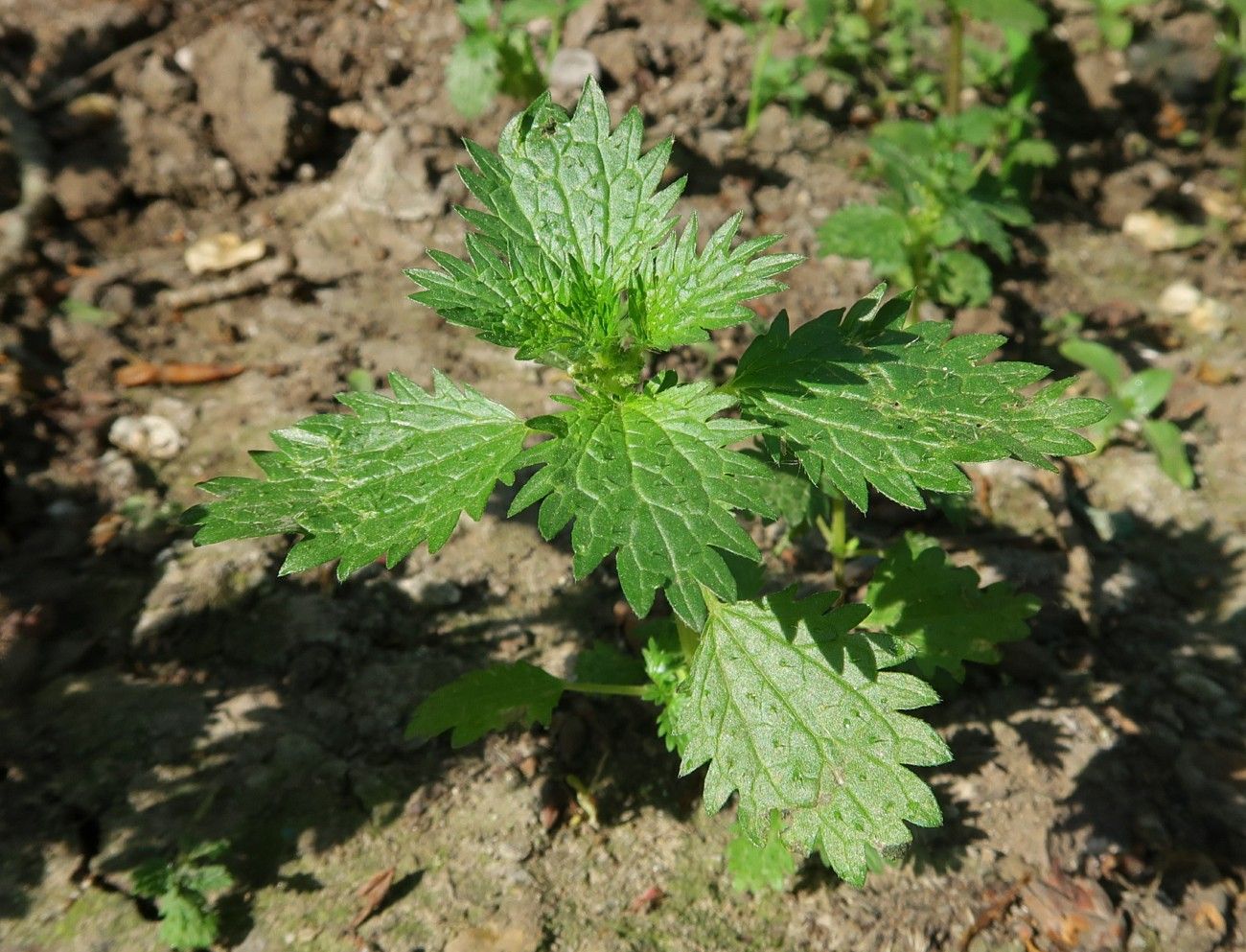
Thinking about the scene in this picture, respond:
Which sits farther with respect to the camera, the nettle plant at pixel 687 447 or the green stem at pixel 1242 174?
the green stem at pixel 1242 174

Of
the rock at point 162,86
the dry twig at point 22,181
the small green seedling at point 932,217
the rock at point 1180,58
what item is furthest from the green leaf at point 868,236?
the dry twig at point 22,181

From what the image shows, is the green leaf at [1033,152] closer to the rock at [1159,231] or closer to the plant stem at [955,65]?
the plant stem at [955,65]

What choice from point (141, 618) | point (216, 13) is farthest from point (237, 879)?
point (216, 13)

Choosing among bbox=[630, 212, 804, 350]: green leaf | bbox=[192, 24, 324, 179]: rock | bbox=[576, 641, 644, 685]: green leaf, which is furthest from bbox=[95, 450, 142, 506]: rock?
bbox=[630, 212, 804, 350]: green leaf

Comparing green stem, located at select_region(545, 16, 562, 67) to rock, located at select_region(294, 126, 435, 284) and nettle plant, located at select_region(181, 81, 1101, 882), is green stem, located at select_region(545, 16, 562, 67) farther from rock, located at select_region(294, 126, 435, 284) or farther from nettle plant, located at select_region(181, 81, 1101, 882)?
nettle plant, located at select_region(181, 81, 1101, 882)

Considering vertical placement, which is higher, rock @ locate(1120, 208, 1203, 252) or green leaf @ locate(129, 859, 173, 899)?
rock @ locate(1120, 208, 1203, 252)
